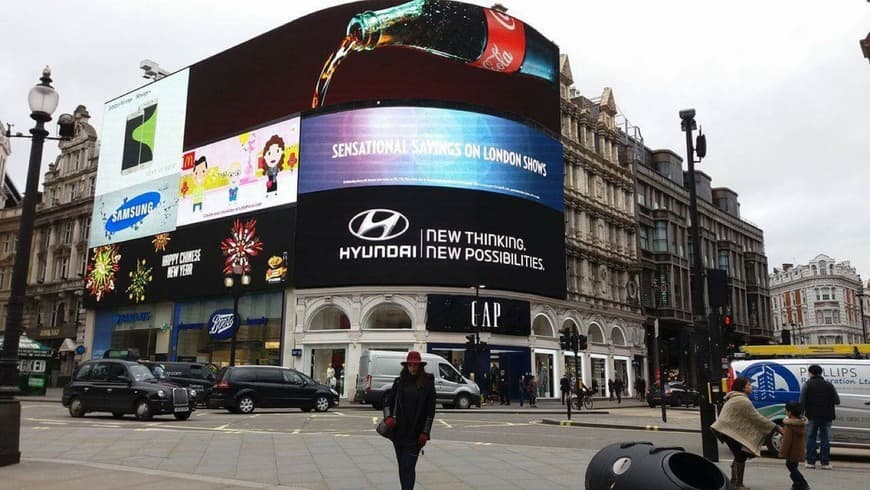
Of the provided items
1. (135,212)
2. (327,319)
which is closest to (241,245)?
(327,319)

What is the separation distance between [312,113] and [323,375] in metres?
15.9

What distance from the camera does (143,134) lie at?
53000 mm

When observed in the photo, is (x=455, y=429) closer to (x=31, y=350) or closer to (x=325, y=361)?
(x=325, y=361)

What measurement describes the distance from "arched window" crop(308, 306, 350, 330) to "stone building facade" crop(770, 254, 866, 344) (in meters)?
95.3

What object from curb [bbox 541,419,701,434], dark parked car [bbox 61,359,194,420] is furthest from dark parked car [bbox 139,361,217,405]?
curb [bbox 541,419,701,434]

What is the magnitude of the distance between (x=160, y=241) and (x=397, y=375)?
86.1ft

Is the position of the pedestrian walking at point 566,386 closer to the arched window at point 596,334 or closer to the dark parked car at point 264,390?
the dark parked car at point 264,390

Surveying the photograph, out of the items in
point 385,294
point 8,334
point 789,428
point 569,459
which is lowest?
point 569,459

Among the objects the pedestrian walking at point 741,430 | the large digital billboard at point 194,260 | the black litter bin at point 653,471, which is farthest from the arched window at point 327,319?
the black litter bin at point 653,471

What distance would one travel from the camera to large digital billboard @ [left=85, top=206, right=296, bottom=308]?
4075 cm

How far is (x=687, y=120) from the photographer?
563 inches

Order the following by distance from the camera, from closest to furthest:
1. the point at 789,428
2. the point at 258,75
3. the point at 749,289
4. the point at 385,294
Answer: the point at 789,428
the point at 385,294
the point at 258,75
the point at 749,289

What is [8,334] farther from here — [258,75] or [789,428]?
[258,75]

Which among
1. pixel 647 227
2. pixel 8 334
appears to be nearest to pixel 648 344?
pixel 647 227
